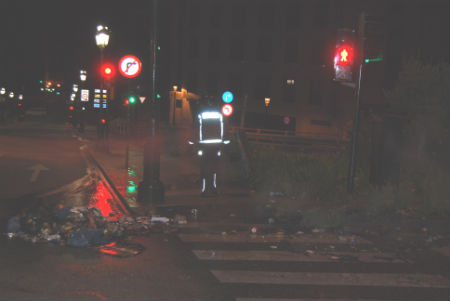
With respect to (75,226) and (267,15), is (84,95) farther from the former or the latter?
(75,226)

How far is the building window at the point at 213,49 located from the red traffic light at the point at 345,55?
43953mm

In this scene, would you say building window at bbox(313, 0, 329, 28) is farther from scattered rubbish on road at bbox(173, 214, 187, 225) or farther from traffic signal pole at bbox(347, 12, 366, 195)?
scattered rubbish on road at bbox(173, 214, 187, 225)

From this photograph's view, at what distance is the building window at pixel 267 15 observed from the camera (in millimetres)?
51250

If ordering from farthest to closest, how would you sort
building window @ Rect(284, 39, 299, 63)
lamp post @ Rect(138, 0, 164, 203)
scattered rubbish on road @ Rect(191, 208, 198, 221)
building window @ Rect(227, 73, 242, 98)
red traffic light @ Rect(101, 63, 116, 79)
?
building window @ Rect(227, 73, 242, 98) < building window @ Rect(284, 39, 299, 63) < red traffic light @ Rect(101, 63, 116, 79) < lamp post @ Rect(138, 0, 164, 203) < scattered rubbish on road @ Rect(191, 208, 198, 221)

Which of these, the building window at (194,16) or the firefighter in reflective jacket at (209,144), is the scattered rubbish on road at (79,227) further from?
the building window at (194,16)

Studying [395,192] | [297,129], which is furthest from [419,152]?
[297,129]

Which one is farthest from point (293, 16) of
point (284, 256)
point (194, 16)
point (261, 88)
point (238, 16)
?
point (284, 256)

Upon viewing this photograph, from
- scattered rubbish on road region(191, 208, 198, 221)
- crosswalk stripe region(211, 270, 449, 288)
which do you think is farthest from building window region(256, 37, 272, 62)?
crosswalk stripe region(211, 270, 449, 288)

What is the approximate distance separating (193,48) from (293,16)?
447 inches

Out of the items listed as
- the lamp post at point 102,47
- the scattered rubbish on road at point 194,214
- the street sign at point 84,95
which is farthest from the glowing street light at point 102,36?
the street sign at point 84,95

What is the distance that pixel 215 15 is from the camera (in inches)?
2072

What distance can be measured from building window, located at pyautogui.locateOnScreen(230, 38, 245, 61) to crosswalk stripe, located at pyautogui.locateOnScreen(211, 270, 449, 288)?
157 feet

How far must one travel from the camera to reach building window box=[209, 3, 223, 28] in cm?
5238

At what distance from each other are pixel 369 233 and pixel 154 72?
5.78 m
